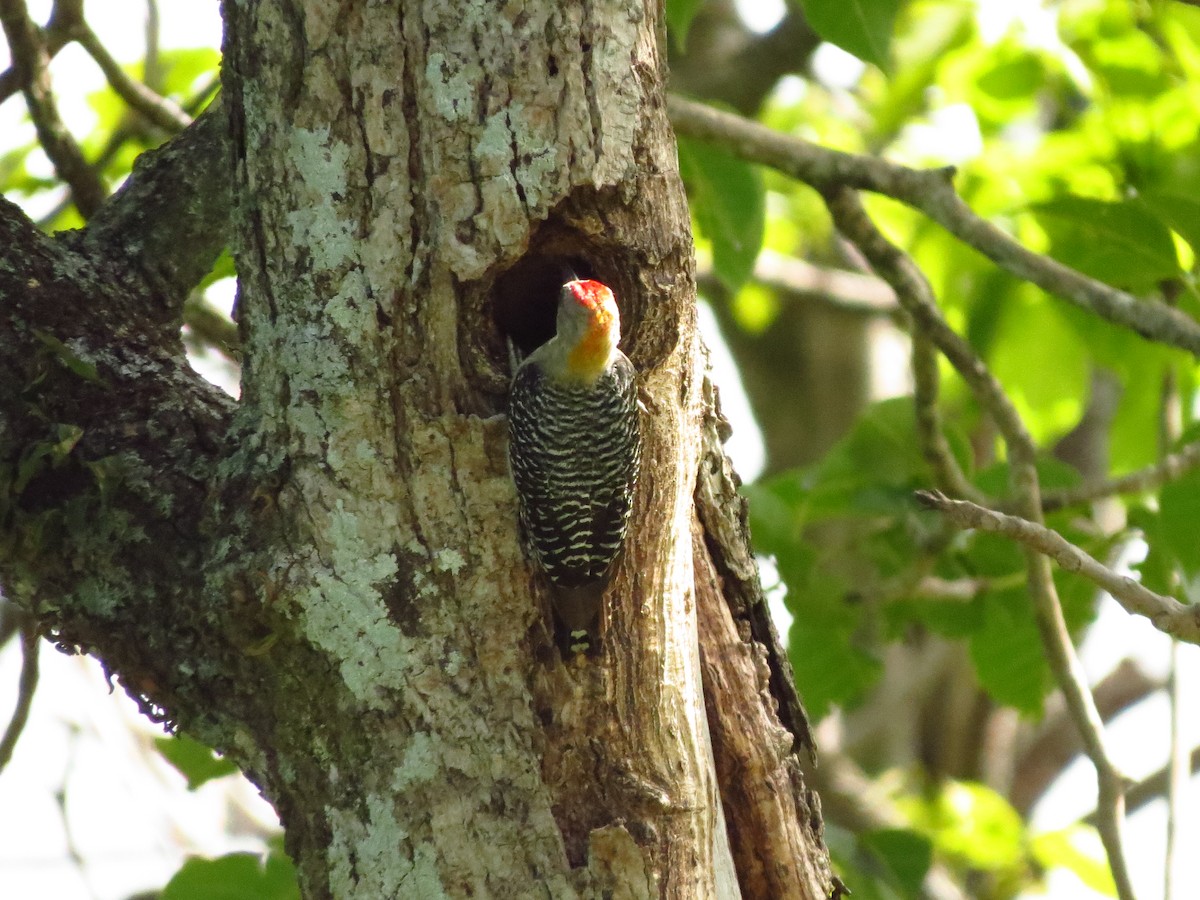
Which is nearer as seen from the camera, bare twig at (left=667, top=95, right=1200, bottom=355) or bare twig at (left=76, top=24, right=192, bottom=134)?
bare twig at (left=667, top=95, right=1200, bottom=355)

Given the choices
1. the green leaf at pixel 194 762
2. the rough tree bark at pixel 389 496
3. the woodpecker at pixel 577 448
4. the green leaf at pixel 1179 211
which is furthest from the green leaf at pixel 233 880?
the green leaf at pixel 1179 211

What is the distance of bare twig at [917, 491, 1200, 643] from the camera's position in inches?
92.6

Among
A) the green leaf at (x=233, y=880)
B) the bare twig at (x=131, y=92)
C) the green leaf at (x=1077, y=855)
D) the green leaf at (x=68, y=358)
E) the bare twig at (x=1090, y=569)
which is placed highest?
the bare twig at (x=131, y=92)

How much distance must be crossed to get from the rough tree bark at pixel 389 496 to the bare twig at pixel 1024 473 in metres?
1.12

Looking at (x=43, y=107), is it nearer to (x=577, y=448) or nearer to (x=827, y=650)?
(x=577, y=448)

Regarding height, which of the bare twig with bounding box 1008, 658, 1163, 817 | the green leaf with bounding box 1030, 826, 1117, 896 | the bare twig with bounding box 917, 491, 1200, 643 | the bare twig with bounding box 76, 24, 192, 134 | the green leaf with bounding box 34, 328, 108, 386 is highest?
the bare twig with bounding box 1008, 658, 1163, 817

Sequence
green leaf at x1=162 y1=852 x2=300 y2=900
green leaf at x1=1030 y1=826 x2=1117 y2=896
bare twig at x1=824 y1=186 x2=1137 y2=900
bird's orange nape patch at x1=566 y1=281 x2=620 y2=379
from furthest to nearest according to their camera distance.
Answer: green leaf at x1=1030 y1=826 x2=1117 y2=896, green leaf at x1=162 y1=852 x2=300 y2=900, bare twig at x1=824 y1=186 x2=1137 y2=900, bird's orange nape patch at x1=566 y1=281 x2=620 y2=379

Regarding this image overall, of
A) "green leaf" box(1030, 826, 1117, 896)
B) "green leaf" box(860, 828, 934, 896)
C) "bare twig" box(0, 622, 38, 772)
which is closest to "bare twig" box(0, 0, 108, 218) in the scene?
"bare twig" box(0, 622, 38, 772)

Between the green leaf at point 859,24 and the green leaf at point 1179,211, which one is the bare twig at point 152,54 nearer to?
the green leaf at point 859,24

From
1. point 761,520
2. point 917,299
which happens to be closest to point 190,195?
point 761,520

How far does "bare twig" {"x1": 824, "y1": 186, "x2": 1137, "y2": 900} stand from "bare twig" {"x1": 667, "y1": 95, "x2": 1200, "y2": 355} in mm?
98

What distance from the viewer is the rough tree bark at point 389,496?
258 centimetres

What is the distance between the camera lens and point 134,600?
267 cm

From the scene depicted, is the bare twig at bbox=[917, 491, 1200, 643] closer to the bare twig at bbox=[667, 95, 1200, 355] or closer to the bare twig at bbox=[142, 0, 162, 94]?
the bare twig at bbox=[667, 95, 1200, 355]
